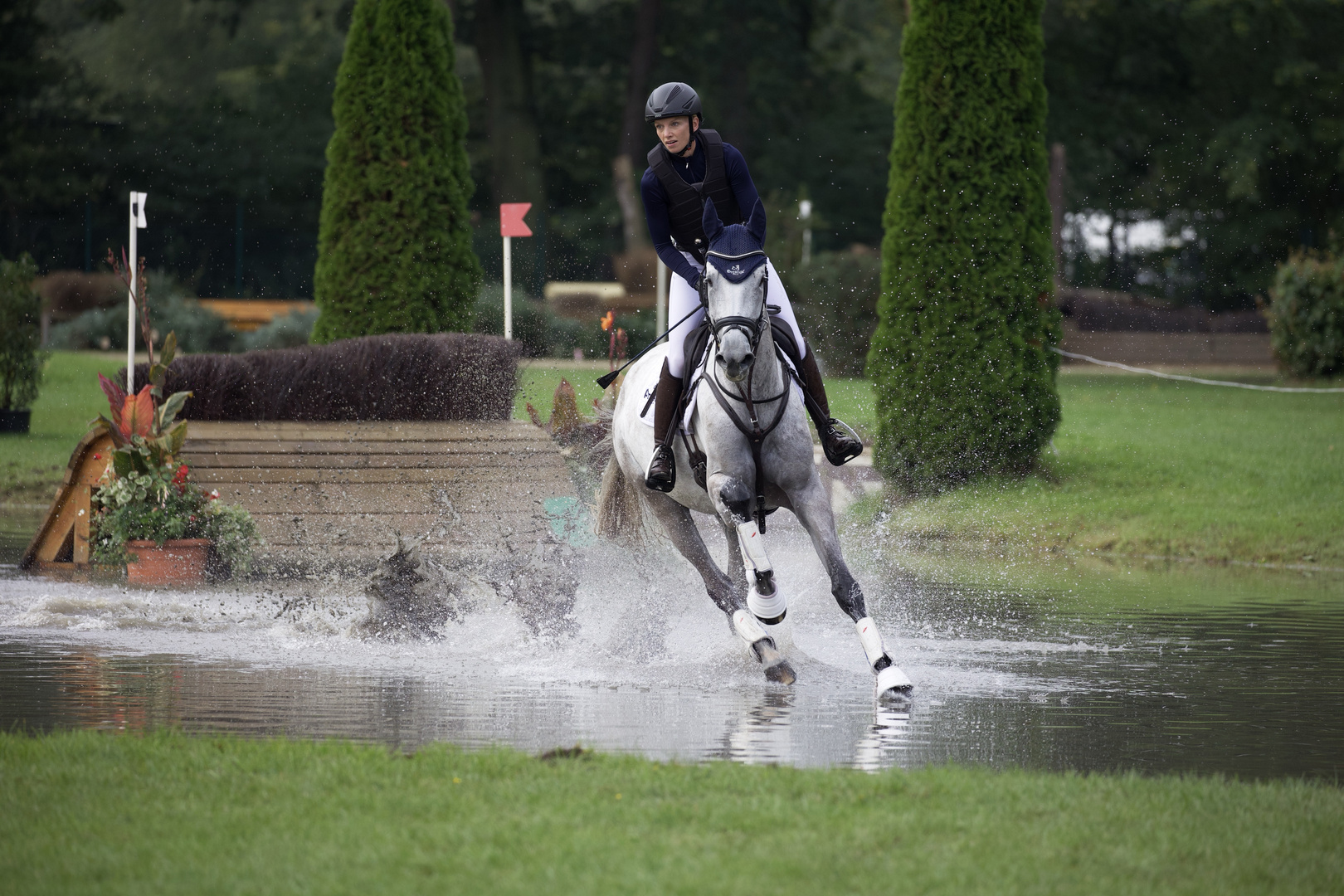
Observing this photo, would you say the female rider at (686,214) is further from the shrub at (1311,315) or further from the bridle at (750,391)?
the shrub at (1311,315)

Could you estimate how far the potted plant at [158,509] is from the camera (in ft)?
36.6

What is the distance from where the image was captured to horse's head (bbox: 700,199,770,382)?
7.21 metres

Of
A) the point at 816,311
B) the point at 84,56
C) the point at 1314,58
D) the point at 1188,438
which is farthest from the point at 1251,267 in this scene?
the point at 84,56

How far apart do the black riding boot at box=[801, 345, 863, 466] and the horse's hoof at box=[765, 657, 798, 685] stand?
3.64ft

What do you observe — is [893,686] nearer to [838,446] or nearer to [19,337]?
[838,446]

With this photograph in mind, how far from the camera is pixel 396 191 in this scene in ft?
57.3

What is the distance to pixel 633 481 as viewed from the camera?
9.57 m

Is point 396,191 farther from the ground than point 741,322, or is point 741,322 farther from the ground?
point 396,191

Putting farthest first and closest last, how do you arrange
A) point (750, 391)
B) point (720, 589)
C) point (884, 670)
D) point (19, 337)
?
point (19, 337)
point (720, 589)
point (750, 391)
point (884, 670)

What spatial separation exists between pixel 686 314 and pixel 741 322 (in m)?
1.28

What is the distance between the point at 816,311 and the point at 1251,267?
18.5 metres

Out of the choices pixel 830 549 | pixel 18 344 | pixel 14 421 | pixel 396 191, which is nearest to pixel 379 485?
pixel 830 549

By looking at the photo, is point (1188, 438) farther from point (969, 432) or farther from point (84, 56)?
point (84, 56)

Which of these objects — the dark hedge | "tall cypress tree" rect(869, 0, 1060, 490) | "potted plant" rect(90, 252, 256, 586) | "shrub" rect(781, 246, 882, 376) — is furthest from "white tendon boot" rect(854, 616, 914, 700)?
"shrub" rect(781, 246, 882, 376)
